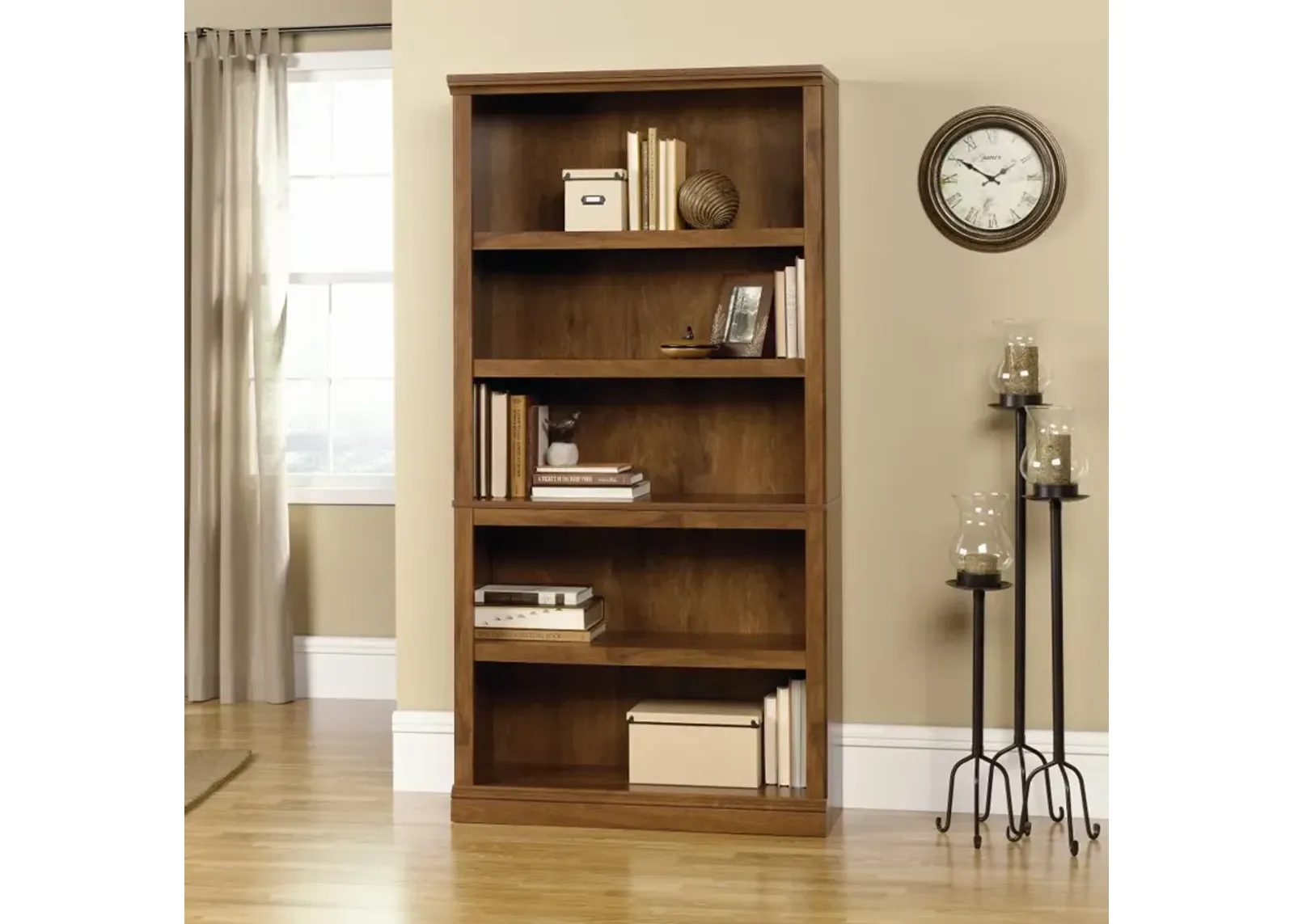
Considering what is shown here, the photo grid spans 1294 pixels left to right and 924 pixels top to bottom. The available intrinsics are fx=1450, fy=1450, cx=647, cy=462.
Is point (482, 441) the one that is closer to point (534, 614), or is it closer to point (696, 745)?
point (534, 614)

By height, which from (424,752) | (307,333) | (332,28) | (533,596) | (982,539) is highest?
(332,28)

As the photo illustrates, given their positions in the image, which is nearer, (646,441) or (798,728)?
(798,728)

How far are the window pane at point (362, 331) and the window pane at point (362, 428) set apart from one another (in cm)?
6

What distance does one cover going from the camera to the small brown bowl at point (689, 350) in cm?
382

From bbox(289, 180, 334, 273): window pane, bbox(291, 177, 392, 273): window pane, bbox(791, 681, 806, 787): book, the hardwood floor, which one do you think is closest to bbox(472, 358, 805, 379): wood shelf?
bbox(791, 681, 806, 787): book

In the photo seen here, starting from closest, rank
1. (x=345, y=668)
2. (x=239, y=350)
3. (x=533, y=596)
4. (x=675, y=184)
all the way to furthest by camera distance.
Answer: (x=675, y=184)
(x=533, y=596)
(x=239, y=350)
(x=345, y=668)

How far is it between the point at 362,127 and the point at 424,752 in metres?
2.62

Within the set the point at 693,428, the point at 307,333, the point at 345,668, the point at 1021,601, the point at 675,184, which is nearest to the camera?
the point at 1021,601

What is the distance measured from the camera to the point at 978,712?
376 cm

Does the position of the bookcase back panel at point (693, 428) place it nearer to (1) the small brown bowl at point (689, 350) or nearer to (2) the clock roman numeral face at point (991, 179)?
(1) the small brown bowl at point (689, 350)

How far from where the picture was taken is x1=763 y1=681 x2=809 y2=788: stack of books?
3.84 metres

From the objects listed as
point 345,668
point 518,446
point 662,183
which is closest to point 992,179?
point 662,183
